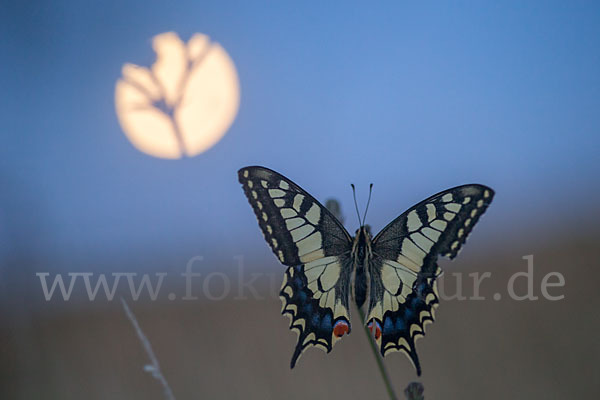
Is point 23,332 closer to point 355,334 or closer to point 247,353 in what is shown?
point 247,353

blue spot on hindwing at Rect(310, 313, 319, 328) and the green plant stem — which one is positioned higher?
blue spot on hindwing at Rect(310, 313, 319, 328)

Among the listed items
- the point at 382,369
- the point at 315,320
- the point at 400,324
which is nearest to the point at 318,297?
the point at 315,320

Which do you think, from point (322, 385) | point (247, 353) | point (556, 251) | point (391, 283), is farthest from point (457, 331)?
point (391, 283)

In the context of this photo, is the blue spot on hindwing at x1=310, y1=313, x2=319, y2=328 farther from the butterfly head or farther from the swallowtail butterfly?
the butterfly head

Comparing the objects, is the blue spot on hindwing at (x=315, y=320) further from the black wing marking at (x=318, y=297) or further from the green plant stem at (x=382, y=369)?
the green plant stem at (x=382, y=369)

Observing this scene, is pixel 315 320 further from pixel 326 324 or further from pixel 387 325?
pixel 387 325

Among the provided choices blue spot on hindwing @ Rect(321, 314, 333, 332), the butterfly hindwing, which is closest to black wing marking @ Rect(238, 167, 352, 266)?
the butterfly hindwing
